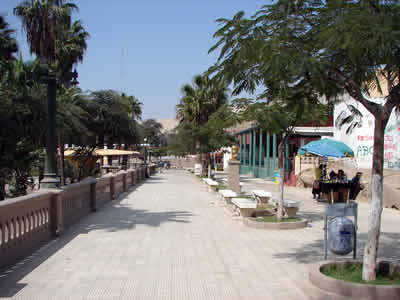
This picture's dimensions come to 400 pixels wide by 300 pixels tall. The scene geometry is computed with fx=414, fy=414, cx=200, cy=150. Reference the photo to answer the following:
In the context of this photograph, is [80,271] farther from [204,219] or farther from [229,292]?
[204,219]

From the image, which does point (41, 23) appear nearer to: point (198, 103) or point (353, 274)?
point (353, 274)

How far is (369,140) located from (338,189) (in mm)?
7636

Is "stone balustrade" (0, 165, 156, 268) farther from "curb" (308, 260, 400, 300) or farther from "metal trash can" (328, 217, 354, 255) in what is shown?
"metal trash can" (328, 217, 354, 255)

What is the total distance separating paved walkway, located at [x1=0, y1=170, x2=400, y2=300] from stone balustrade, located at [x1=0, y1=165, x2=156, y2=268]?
0.27 m

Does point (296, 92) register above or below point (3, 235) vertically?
above

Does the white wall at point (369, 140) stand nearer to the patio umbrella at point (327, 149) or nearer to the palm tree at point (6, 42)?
the patio umbrella at point (327, 149)

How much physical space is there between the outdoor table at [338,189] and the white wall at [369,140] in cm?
451

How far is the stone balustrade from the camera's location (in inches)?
263

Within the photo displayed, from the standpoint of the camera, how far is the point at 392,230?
10.5m

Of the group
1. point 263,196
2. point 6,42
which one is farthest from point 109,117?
point 263,196

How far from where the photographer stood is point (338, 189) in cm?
1666

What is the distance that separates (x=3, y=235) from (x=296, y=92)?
16.5ft

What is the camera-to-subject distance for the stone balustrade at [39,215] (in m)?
6.68

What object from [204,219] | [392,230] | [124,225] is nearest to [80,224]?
[124,225]
